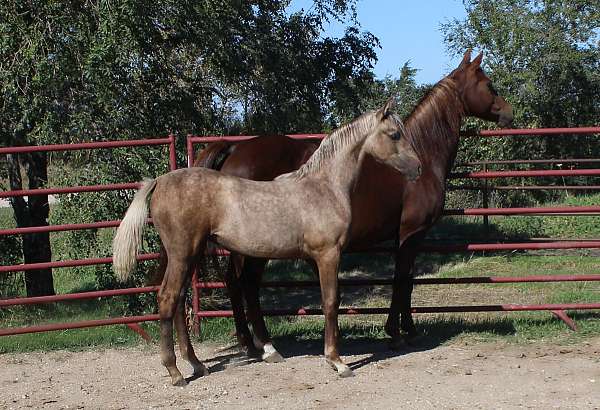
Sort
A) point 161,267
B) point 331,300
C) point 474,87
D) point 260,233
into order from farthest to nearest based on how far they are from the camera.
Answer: point 474,87
point 161,267
point 331,300
point 260,233

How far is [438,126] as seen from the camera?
6602 millimetres

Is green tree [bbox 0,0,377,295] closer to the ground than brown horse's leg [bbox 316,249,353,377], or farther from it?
farther from it

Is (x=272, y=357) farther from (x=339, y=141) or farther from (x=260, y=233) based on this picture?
(x=339, y=141)

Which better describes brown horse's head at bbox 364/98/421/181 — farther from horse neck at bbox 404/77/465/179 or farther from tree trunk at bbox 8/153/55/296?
tree trunk at bbox 8/153/55/296

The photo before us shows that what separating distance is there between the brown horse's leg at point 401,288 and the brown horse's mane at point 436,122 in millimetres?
765

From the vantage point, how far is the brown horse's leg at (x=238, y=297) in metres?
6.30

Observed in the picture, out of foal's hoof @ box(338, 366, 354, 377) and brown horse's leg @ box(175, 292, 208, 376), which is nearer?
foal's hoof @ box(338, 366, 354, 377)

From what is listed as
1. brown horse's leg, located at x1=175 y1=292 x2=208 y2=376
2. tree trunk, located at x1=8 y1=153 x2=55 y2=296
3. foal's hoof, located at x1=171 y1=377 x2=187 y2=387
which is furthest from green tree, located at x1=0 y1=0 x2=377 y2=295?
foal's hoof, located at x1=171 y1=377 x2=187 y2=387

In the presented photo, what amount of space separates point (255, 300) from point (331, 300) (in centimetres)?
94

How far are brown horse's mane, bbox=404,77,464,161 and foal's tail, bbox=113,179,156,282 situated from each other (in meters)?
2.37

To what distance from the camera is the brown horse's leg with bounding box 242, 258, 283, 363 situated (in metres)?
6.25

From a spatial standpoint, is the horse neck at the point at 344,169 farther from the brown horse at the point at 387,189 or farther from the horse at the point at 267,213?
the brown horse at the point at 387,189

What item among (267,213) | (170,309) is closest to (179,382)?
(170,309)

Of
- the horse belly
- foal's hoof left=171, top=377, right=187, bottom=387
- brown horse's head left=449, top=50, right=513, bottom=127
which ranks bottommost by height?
foal's hoof left=171, top=377, right=187, bottom=387
